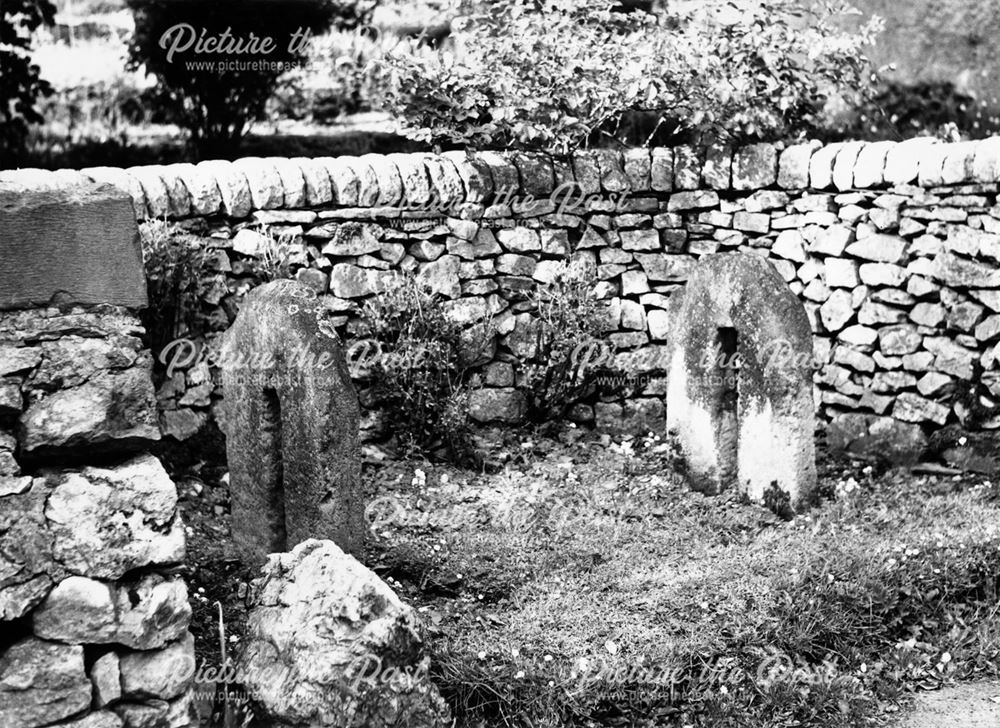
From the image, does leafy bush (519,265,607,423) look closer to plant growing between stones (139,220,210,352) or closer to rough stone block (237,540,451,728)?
plant growing between stones (139,220,210,352)

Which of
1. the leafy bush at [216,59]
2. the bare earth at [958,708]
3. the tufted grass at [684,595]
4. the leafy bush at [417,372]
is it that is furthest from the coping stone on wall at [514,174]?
the bare earth at [958,708]

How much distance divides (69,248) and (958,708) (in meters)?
3.94

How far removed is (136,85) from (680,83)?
4410 millimetres

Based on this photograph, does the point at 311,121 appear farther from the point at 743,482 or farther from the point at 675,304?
the point at 743,482

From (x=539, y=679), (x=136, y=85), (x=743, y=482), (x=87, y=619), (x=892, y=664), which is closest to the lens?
(x=87, y=619)

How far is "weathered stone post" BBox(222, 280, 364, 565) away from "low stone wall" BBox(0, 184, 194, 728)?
6.35 ft

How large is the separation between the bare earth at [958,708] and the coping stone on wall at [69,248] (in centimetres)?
353

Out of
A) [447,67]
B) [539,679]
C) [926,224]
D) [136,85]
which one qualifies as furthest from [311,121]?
[539,679]

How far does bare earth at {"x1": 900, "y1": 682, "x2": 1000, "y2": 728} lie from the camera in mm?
5168

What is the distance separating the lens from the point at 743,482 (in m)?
6.84

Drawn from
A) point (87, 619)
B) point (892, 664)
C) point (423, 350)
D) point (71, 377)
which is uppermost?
point (71, 377)

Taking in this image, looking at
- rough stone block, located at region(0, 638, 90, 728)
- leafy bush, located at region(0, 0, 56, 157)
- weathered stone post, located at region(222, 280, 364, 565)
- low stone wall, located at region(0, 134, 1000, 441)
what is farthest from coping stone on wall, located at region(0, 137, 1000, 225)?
rough stone block, located at region(0, 638, 90, 728)

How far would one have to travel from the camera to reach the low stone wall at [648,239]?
7023mm

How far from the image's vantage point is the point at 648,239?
820 centimetres
